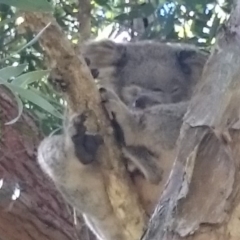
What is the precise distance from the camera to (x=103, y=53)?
202 cm

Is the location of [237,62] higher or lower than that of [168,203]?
higher

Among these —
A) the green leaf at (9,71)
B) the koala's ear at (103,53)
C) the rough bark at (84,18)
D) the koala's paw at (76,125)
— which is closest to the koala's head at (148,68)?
the koala's ear at (103,53)

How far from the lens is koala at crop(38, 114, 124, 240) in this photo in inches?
60.6

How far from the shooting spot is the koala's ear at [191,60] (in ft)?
6.66

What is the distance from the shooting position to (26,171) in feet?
7.29

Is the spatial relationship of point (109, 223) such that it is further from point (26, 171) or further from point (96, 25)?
point (96, 25)

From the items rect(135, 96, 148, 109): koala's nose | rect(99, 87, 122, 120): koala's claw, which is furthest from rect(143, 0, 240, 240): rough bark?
rect(135, 96, 148, 109): koala's nose

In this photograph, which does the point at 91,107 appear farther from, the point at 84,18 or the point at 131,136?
the point at 84,18

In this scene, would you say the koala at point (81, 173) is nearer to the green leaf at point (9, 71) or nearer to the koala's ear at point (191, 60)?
the green leaf at point (9, 71)

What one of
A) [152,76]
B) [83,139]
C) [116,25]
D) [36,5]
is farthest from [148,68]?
[36,5]

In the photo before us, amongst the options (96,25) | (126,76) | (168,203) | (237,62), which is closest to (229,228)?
(168,203)

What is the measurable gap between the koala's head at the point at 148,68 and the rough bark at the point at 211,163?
2.30ft

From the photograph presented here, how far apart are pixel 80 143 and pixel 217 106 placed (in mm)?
455

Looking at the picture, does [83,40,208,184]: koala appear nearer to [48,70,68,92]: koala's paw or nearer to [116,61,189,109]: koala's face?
[116,61,189,109]: koala's face
